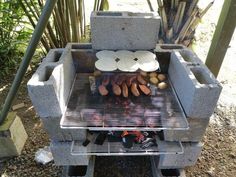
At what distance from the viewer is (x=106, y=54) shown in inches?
79.0

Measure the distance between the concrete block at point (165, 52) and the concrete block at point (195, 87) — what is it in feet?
0.43

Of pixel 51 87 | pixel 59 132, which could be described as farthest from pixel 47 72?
pixel 59 132

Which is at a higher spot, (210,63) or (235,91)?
(210,63)

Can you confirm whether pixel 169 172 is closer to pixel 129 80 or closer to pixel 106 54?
pixel 129 80

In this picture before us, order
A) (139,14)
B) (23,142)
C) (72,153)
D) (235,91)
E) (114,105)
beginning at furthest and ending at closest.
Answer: (235,91) → (23,142) → (139,14) → (114,105) → (72,153)

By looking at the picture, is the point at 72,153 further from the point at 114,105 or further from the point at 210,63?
the point at 210,63

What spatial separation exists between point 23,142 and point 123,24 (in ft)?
5.45

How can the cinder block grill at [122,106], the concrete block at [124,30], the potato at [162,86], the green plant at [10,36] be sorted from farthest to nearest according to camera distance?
the green plant at [10,36] → the potato at [162,86] → the concrete block at [124,30] → the cinder block grill at [122,106]

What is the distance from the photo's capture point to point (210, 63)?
261 cm

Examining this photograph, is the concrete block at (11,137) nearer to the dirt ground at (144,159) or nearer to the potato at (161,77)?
the dirt ground at (144,159)

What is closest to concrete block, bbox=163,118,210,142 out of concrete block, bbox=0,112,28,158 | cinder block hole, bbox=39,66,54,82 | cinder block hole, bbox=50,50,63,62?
cinder block hole, bbox=39,66,54,82

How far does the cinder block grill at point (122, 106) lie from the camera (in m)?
1.61

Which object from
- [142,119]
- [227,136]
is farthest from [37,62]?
[227,136]

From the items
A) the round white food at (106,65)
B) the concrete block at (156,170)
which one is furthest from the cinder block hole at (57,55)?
the concrete block at (156,170)
